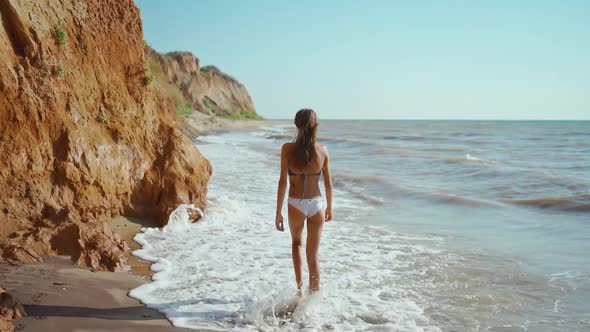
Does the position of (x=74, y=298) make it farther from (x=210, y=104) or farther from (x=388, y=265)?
(x=210, y=104)

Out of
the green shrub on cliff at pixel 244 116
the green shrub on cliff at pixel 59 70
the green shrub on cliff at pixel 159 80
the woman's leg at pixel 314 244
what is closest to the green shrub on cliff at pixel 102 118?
the green shrub on cliff at pixel 59 70

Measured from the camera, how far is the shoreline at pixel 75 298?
3.80m

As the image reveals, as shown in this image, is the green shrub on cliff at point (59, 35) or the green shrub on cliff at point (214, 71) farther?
the green shrub on cliff at point (214, 71)

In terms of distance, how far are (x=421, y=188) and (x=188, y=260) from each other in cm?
892

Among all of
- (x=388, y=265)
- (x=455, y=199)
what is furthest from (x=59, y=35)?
(x=455, y=199)

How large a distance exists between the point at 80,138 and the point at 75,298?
8.61 feet

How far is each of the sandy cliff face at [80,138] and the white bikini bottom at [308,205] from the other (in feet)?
7.53

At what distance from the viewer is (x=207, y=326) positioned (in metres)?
4.11

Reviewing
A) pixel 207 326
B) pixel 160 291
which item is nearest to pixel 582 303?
pixel 207 326

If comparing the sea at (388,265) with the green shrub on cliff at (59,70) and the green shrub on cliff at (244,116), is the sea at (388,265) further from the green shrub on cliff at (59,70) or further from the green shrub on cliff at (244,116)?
the green shrub on cliff at (244,116)

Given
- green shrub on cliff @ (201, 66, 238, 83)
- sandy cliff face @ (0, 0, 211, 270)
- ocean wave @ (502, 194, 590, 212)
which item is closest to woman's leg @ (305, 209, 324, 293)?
sandy cliff face @ (0, 0, 211, 270)

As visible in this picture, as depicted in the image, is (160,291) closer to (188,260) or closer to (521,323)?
(188,260)

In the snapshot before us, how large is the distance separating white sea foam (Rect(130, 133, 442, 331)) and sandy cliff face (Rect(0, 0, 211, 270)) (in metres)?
0.66

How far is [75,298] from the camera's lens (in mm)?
4254
